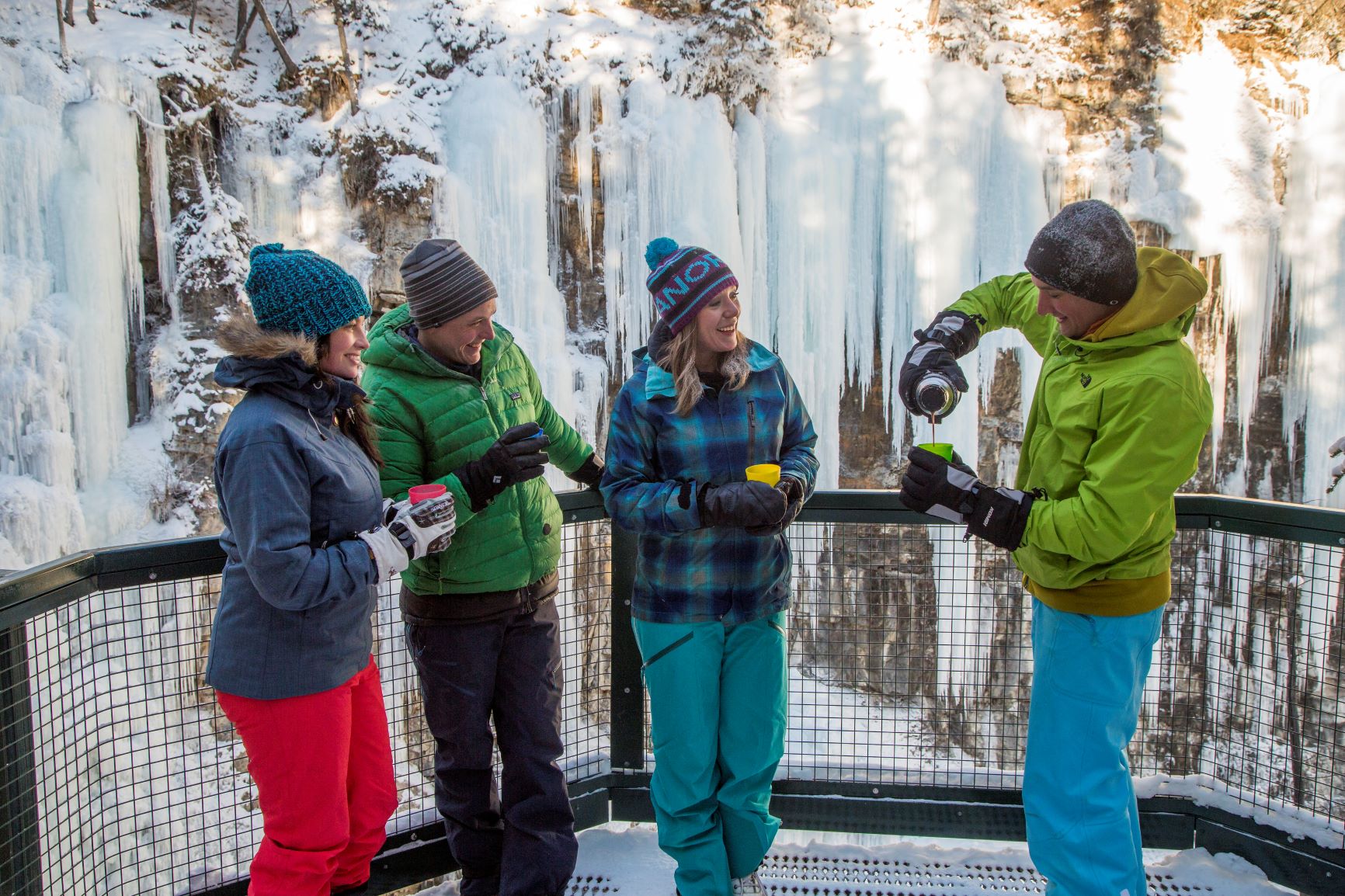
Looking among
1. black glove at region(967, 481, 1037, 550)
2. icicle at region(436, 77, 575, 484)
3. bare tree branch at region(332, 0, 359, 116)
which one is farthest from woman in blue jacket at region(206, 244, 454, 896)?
bare tree branch at region(332, 0, 359, 116)

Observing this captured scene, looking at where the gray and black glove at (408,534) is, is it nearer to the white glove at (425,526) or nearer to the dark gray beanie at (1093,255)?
the white glove at (425,526)

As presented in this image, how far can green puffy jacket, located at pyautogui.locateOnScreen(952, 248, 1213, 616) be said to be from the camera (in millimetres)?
1733

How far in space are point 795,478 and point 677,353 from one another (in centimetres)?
43

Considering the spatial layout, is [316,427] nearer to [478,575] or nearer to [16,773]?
[478,575]

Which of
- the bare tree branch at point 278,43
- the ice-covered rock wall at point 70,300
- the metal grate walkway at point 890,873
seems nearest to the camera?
the metal grate walkway at point 890,873

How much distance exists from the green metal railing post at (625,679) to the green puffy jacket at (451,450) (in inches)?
19.0

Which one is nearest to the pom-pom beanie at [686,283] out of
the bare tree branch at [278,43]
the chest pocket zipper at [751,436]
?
the chest pocket zipper at [751,436]

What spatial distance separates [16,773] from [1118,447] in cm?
249

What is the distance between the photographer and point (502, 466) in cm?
202

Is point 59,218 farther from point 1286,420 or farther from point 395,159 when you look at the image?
point 1286,420

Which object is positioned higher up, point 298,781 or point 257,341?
point 257,341

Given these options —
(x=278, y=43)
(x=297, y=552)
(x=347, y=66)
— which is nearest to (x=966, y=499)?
(x=297, y=552)

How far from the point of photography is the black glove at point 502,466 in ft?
6.63

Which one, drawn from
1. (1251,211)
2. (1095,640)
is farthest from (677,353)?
(1251,211)
